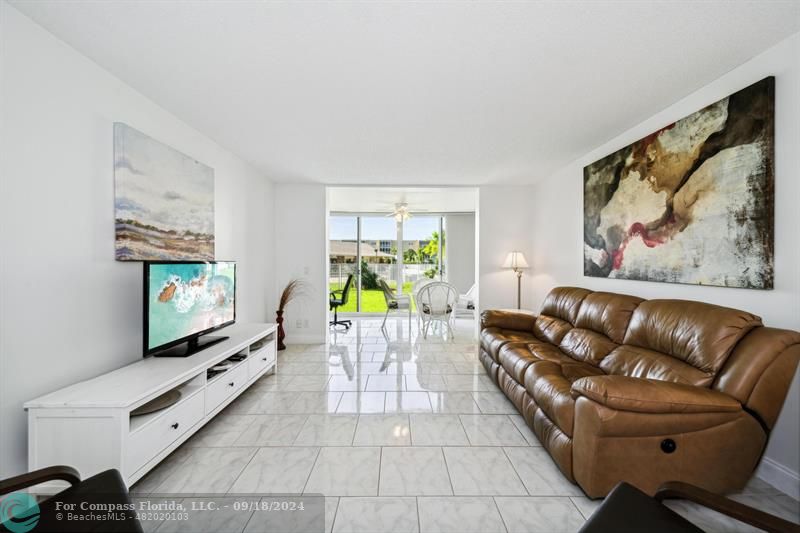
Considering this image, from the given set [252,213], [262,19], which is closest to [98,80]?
[262,19]

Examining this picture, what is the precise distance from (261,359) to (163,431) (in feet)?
4.73

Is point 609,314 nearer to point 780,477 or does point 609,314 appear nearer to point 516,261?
point 780,477

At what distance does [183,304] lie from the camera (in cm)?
254

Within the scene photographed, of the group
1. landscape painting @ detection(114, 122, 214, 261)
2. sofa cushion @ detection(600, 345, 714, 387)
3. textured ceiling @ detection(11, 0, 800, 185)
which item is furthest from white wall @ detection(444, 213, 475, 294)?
landscape painting @ detection(114, 122, 214, 261)

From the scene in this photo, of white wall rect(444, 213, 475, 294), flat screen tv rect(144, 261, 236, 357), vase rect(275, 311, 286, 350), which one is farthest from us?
white wall rect(444, 213, 475, 294)

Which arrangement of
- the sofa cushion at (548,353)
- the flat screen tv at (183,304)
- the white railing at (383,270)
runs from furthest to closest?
the white railing at (383,270), the sofa cushion at (548,353), the flat screen tv at (183,304)

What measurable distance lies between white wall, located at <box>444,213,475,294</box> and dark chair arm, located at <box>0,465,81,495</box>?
7.25 meters

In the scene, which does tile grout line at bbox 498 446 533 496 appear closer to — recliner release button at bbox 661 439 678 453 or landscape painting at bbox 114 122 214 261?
recliner release button at bbox 661 439 678 453

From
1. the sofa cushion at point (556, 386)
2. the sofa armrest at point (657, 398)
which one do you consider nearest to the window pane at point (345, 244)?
the sofa cushion at point (556, 386)

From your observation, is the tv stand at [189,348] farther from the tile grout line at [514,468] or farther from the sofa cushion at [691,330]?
the sofa cushion at [691,330]

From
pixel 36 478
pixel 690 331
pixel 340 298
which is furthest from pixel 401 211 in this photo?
pixel 36 478

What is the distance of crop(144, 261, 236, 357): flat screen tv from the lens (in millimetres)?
2230

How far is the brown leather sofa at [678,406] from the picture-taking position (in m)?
1.63

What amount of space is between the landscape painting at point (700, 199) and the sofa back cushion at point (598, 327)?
0.35m
